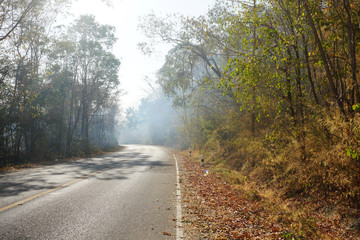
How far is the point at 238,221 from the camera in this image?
6.26 m

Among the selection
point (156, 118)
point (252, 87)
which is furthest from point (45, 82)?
point (156, 118)

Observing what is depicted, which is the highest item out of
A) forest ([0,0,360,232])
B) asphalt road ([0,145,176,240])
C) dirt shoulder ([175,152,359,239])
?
forest ([0,0,360,232])

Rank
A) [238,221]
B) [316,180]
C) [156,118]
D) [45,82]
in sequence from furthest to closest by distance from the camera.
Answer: [156,118], [45,82], [316,180], [238,221]

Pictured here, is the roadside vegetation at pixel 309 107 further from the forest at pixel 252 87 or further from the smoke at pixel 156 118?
the smoke at pixel 156 118

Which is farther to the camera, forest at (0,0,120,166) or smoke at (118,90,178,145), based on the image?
smoke at (118,90,178,145)

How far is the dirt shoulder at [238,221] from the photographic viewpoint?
5289mm

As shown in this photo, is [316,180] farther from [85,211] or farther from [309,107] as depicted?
[85,211]

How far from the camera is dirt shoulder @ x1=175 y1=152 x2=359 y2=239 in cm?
529

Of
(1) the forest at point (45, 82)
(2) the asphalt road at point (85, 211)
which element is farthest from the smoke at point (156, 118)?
(2) the asphalt road at point (85, 211)

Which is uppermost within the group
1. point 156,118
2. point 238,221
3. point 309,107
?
point 156,118

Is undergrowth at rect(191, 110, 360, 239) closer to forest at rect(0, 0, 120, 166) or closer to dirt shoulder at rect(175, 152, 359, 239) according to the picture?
dirt shoulder at rect(175, 152, 359, 239)

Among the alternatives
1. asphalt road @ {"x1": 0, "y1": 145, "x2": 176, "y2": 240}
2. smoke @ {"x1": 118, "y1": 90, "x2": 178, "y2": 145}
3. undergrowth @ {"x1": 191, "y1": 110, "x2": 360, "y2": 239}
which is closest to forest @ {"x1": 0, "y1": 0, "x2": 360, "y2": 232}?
undergrowth @ {"x1": 191, "y1": 110, "x2": 360, "y2": 239}

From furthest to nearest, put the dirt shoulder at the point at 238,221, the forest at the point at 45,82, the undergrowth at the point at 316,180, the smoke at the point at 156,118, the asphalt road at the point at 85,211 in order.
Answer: the smoke at the point at 156,118 → the forest at the point at 45,82 → the undergrowth at the point at 316,180 → the dirt shoulder at the point at 238,221 → the asphalt road at the point at 85,211

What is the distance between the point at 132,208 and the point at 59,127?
84.1 feet
